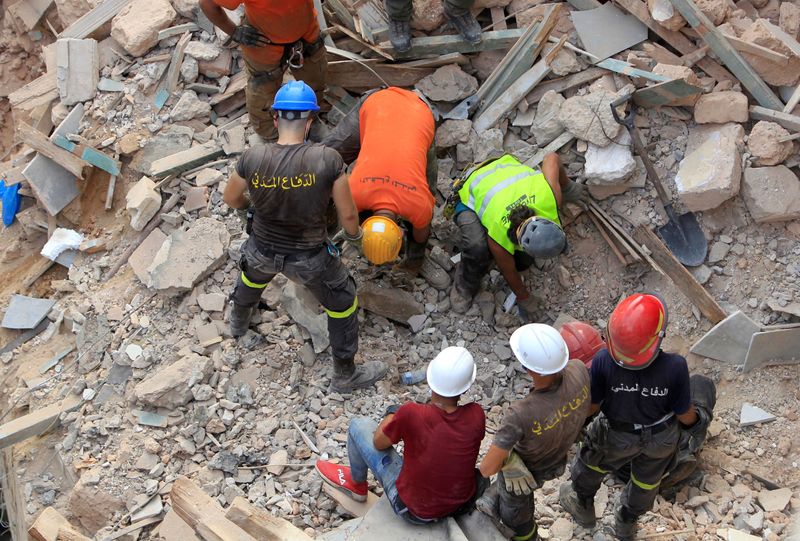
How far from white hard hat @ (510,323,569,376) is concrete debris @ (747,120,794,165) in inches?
126

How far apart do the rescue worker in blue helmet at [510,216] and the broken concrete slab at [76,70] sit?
3.83m

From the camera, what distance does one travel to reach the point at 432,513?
4.28 meters

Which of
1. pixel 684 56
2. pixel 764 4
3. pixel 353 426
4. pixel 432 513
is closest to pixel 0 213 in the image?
pixel 353 426

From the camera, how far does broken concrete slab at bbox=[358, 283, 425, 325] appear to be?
20.6ft

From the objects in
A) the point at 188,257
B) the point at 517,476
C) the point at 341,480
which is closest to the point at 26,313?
the point at 188,257

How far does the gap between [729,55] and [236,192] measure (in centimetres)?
412

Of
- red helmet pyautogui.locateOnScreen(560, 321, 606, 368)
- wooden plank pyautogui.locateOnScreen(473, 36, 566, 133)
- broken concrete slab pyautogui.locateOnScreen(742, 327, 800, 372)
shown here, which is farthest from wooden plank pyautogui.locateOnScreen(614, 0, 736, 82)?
red helmet pyautogui.locateOnScreen(560, 321, 606, 368)

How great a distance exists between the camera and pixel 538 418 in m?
4.02

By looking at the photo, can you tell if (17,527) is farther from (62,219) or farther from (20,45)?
(20,45)

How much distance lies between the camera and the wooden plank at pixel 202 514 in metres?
4.27

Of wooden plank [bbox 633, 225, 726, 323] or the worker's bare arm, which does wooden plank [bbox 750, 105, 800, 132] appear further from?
the worker's bare arm

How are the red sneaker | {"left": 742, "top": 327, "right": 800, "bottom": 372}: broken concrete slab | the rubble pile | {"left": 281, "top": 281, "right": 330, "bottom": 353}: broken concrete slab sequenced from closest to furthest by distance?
1. the red sneaker
2. the rubble pile
3. {"left": 742, "top": 327, "right": 800, "bottom": 372}: broken concrete slab
4. {"left": 281, "top": 281, "right": 330, "bottom": 353}: broken concrete slab

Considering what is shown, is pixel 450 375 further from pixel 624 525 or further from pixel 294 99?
pixel 294 99

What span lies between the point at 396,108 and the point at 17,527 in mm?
4198
